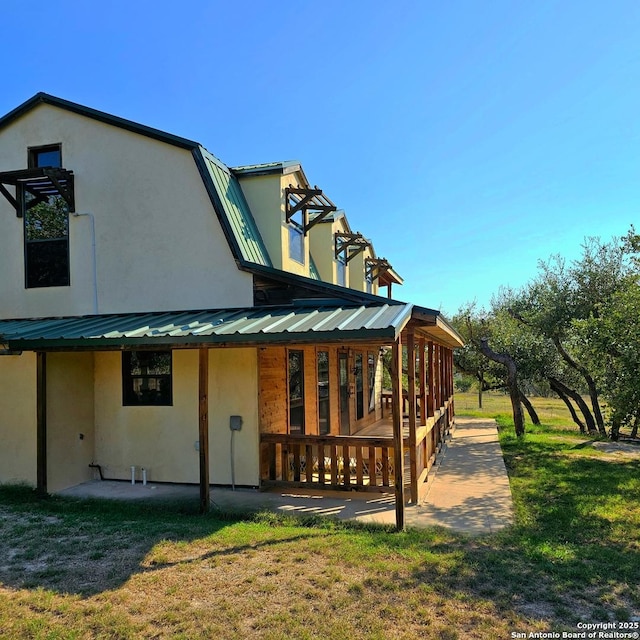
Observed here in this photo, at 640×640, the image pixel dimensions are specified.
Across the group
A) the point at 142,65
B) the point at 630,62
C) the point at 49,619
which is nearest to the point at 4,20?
the point at 142,65

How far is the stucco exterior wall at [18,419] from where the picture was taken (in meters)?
7.95

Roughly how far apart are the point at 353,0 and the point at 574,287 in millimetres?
11400

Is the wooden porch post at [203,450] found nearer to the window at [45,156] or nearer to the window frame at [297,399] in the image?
the window frame at [297,399]

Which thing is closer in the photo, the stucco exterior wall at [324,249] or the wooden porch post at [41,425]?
the wooden porch post at [41,425]

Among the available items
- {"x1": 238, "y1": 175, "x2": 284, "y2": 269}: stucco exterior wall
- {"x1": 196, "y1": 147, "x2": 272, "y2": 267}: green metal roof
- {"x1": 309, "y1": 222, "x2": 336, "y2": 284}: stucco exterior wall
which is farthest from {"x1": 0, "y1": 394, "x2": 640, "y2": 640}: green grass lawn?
{"x1": 309, "y1": 222, "x2": 336, "y2": 284}: stucco exterior wall

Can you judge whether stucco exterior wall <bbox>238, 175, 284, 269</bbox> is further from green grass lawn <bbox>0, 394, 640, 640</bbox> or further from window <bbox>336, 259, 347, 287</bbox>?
green grass lawn <bbox>0, 394, 640, 640</bbox>

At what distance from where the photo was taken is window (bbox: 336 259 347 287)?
14.6m

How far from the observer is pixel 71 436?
8242 mm

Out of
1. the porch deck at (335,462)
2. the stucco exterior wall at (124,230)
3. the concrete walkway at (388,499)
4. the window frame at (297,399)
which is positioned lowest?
the concrete walkway at (388,499)

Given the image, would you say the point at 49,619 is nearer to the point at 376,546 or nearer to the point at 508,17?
the point at 376,546

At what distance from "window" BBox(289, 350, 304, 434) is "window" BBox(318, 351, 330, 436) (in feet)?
3.72

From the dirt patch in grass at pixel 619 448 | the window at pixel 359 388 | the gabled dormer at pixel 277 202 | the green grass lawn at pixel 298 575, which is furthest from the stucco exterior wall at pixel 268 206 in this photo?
the dirt patch in grass at pixel 619 448

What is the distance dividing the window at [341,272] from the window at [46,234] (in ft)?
24.1

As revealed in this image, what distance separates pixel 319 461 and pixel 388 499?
111cm
